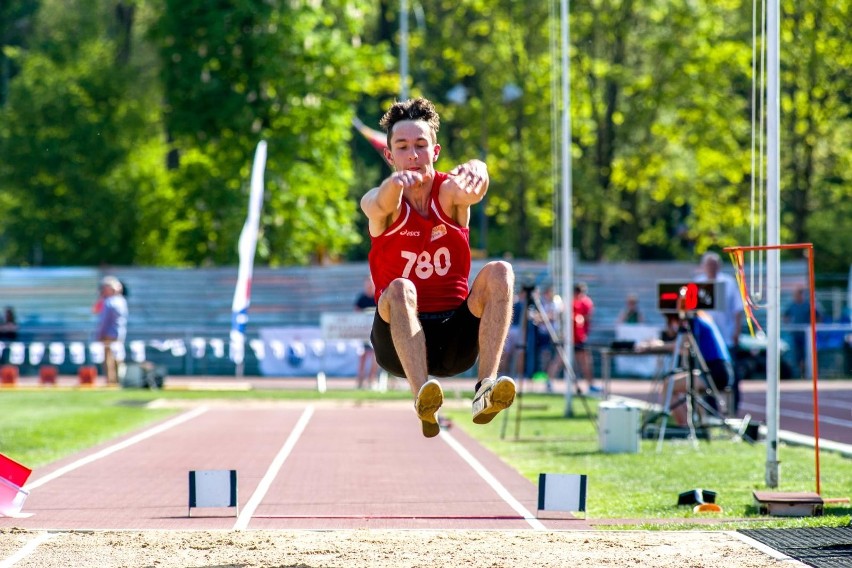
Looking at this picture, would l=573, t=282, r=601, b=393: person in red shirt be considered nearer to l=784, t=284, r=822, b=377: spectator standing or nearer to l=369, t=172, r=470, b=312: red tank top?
l=784, t=284, r=822, b=377: spectator standing

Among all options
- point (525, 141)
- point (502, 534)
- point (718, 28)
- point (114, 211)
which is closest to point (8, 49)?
point (114, 211)

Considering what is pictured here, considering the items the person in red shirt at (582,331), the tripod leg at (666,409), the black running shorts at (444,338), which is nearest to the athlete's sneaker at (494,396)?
the black running shorts at (444,338)

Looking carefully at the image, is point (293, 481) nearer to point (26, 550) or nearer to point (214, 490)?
point (214, 490)

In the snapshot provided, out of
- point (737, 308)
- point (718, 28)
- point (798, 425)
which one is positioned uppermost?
point (718, 28)

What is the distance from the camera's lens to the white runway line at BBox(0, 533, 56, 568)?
24.4 ft

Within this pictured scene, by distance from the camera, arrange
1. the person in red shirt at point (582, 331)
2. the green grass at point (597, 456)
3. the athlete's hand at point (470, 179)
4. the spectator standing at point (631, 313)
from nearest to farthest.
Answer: the athlete's hand at point (470, 179) → the green grass at point (597, 456) → the person in red shirt at point (582, 331) → the spectator standing at point (631, 313)

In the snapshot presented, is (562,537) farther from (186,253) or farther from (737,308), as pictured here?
(186,253)

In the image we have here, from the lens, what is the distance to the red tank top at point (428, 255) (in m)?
8.06

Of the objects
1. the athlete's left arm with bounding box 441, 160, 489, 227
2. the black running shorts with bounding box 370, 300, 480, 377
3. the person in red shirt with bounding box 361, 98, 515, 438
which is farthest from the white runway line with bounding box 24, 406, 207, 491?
the athlete's left arm with bounding box 441, 160, 489, 227

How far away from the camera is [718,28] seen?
40.8 meters

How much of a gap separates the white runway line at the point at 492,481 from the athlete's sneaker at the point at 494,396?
1.46m

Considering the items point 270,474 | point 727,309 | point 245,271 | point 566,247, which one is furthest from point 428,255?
point 245,271

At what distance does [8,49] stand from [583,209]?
18.7 metres

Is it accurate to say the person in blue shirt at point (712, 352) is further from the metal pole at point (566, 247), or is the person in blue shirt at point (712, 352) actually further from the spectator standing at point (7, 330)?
the spectator standing at point (7, 330)
